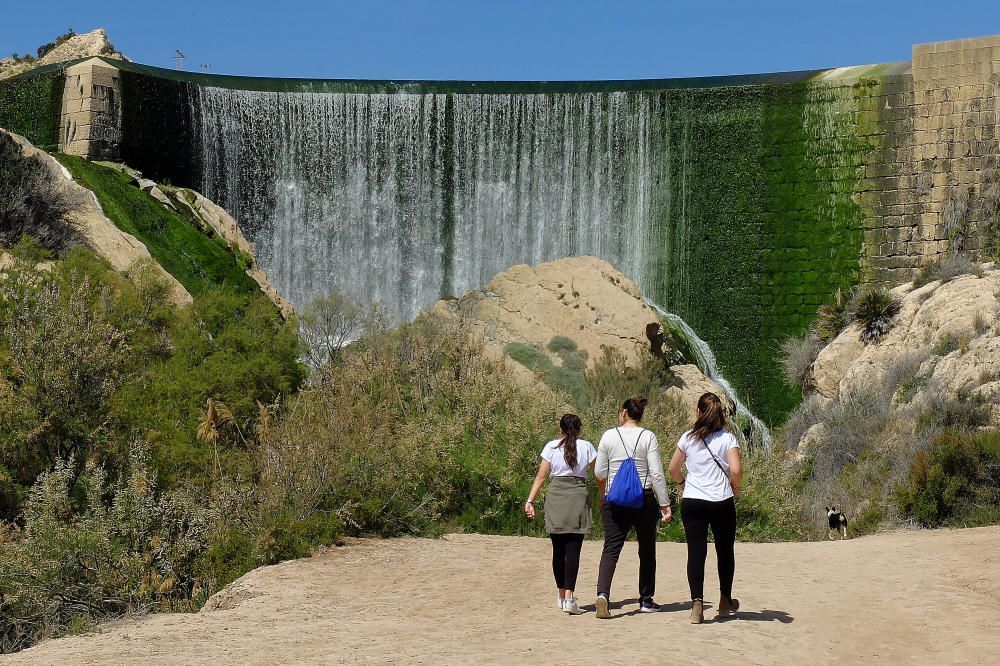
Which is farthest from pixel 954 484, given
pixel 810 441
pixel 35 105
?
pixel 35 105

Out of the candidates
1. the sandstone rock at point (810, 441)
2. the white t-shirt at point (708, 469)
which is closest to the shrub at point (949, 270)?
the sandstone rock at point (810, 441)

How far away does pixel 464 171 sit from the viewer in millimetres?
32688

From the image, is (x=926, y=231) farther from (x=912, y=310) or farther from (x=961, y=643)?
(x=961, y=643)

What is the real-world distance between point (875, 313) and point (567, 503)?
17640 mm

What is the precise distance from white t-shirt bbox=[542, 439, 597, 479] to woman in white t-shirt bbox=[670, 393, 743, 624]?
3.08ft

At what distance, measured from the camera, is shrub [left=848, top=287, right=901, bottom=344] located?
25.5 metres

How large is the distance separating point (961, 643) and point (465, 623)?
373 centimetres

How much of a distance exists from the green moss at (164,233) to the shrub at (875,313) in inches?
496

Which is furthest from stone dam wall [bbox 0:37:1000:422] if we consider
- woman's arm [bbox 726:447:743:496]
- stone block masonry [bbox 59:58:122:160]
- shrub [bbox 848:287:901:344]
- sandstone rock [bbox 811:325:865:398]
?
woman's arm [bbox 726:447:743:496]

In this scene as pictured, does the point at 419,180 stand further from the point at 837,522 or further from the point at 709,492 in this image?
the point at 709,492

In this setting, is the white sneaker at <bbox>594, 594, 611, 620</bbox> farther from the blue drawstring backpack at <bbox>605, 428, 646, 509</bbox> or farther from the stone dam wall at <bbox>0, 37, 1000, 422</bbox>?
the stone dam wall at <bbox>0, 37, 1000, 422</bbox>

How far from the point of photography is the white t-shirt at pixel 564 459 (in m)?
10.0

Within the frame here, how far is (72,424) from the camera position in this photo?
577 inches

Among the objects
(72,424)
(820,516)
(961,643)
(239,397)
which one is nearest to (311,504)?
(72,424)
